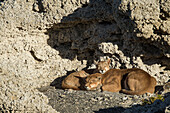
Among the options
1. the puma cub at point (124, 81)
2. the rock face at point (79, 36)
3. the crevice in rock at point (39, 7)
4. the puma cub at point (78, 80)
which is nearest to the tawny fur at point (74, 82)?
the puma cub at point (78, 80)

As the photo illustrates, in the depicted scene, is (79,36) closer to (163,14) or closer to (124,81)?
(124,81)

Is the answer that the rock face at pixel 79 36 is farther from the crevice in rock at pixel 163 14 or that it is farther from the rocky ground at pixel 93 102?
the rocky ground at pixel 93 102

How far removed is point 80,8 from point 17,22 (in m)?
2.35

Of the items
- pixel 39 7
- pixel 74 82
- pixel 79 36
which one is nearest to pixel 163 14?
pixel 79 36

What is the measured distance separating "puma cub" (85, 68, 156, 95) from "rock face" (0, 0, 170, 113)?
59cm

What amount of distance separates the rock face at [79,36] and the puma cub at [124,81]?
592mm

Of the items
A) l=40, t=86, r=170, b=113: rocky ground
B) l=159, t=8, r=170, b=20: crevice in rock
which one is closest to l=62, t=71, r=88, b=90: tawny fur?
l=40, t=86, r=170, b=113: rocky ground

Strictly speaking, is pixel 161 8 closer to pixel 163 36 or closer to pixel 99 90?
pixel 163 36

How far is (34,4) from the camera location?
1030cm

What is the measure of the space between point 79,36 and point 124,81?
265 cm

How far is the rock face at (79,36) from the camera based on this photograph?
850 centimetres

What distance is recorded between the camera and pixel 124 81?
29.1ft

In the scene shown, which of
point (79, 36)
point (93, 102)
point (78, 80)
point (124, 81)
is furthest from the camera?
point (79, 36)

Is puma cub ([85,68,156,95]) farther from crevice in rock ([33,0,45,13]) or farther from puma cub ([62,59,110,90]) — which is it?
crevice in rock ([33,0,45,13])
